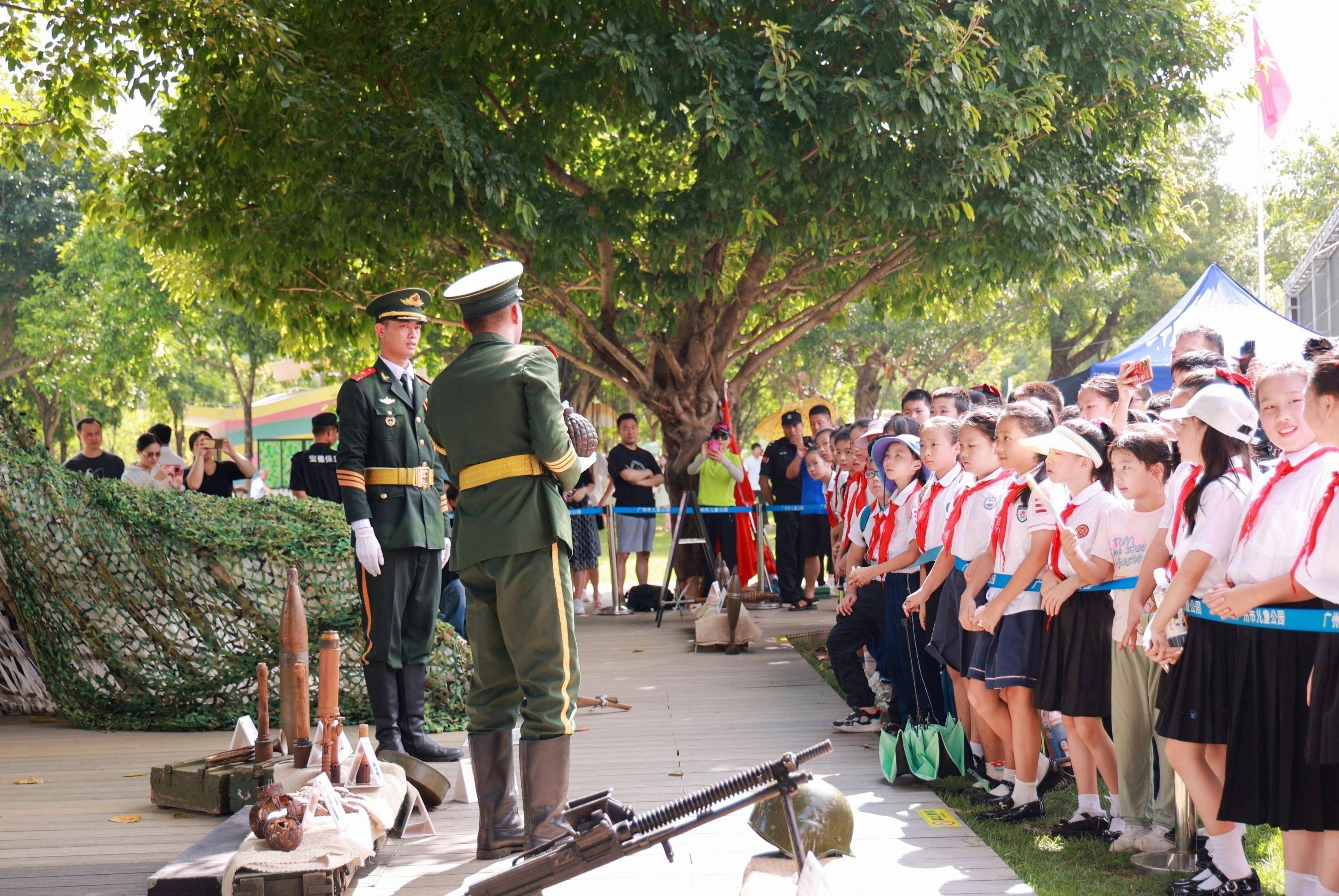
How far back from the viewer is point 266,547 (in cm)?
709

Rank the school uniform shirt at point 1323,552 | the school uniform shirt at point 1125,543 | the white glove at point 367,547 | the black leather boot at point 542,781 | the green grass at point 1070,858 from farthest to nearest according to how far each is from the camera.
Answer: the white glove at point 367,547 < the school uniform shirt at point 1125,543 < the black leather boot at point 542,781 < the green grass at point 1070,858 < the school uniform shirt at point 1323,552

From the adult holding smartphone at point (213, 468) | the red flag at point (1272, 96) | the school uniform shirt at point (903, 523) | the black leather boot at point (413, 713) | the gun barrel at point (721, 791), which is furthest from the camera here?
the red flag at point (1272, 96)

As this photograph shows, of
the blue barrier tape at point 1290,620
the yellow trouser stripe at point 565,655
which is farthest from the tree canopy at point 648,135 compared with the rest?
the blue barrier tape at point 1290,620

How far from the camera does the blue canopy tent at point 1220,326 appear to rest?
1114 cm

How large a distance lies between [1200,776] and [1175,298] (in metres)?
30.5

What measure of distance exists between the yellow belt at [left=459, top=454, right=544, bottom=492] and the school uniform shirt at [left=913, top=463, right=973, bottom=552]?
7.28 feet

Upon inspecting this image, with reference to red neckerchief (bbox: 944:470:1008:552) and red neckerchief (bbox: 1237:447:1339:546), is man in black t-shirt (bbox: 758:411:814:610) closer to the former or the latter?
red neckerchief (bbox: 944:470:1008:552)

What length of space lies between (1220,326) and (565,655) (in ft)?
31.3

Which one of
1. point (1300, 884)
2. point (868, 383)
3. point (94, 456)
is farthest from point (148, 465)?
point (868, 383)

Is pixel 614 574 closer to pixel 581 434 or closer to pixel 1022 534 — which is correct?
pixel 581 434

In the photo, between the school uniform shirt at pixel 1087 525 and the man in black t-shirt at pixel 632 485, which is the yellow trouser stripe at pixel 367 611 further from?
the man in black t-shirt at pixel 632 485

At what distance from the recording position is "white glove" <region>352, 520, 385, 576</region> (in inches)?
223

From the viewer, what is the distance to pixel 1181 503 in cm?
404

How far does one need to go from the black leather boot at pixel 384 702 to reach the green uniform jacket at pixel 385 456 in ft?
1.97
